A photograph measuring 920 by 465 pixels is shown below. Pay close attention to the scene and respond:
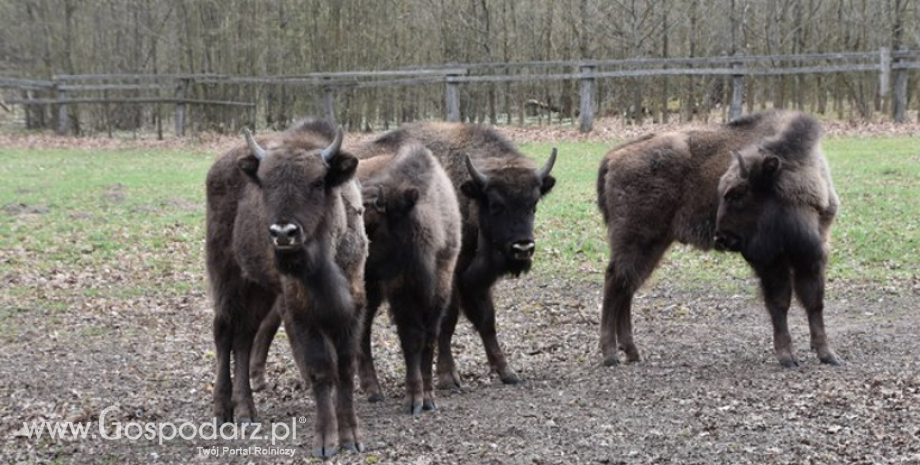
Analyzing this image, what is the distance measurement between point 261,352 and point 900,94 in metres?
22.6

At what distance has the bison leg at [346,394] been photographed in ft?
20.9

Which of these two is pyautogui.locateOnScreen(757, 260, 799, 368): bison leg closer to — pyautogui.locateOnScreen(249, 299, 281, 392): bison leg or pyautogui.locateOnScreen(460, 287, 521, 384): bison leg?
pyautogui.locateOnScreen(460, 287, 521, 384): bison leg

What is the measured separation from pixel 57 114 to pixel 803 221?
32150 millimetres

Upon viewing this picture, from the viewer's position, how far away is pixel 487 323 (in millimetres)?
8500

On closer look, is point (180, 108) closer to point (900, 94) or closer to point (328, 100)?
point (328, 100)

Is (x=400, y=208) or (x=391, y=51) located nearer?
(x=400, y=208)

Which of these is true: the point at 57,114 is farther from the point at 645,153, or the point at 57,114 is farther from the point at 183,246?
the point at 645,153

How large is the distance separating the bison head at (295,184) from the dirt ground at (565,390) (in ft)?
4.43

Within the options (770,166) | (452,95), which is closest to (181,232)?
(770,166)

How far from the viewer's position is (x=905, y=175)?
60.4 ft

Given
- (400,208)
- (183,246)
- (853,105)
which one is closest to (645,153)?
(400,208)

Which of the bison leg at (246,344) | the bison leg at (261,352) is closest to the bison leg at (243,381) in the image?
the bison leg at (246,344)

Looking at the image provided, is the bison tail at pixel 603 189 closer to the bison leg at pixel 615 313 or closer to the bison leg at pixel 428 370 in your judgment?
the bison leg at pixel 615 313

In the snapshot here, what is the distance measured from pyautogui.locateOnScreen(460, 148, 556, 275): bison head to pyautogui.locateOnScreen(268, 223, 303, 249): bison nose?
2475 millimetres
